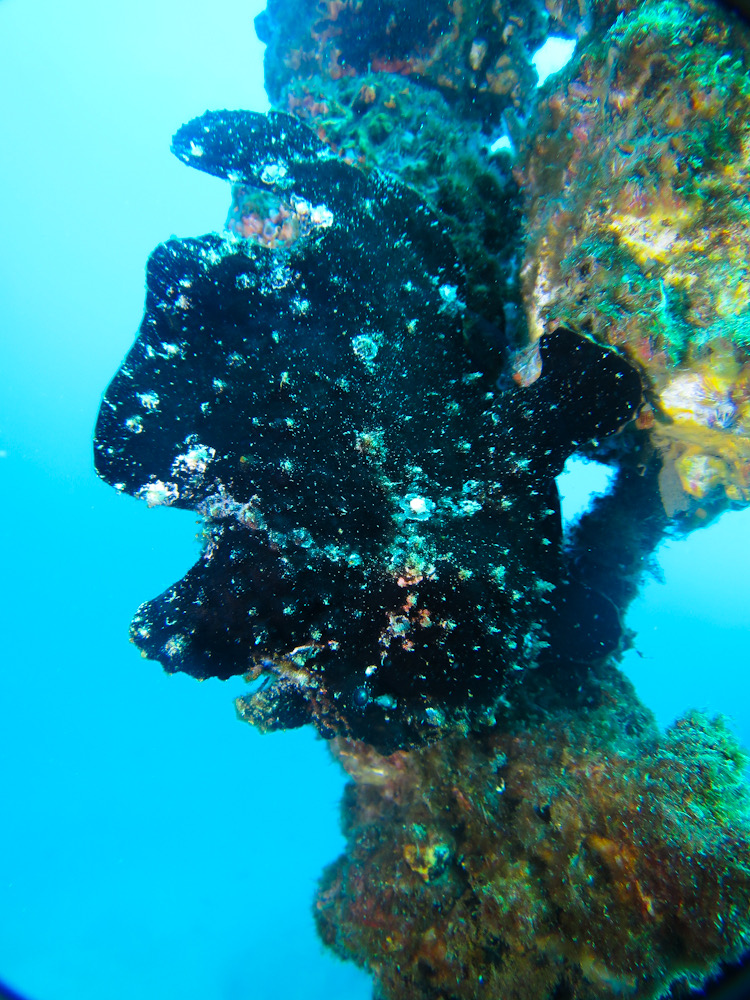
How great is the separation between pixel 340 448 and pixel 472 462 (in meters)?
0.91

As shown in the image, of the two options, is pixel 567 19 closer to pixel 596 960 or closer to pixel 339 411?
pixel 339 411

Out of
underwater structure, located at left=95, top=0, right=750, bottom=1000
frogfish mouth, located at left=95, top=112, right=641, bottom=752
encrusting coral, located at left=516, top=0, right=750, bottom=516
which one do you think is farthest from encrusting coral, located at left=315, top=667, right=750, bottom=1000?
encrusting coral, located at left=516, top=0, right=750, bottom=516

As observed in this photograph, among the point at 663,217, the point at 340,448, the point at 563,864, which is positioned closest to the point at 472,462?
the point at 340,448

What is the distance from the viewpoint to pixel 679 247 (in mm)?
2055

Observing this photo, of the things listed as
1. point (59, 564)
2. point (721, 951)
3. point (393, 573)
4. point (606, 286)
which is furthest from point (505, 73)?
point (59, 564)

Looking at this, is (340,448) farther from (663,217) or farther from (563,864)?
(563,864)

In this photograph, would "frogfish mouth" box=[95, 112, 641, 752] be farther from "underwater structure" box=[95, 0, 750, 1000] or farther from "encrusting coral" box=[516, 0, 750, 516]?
"encrusting coral" box=[516, 0, 750, 516]

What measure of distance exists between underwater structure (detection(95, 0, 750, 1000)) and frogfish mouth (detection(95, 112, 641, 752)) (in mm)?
19

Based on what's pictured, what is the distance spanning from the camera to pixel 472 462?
9.13ft

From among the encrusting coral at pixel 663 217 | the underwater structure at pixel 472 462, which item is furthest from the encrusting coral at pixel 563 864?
the encrusting coral at pixel 663 217

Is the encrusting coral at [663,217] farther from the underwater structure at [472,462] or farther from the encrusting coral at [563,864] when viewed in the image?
the encrusting coral at [563,864]

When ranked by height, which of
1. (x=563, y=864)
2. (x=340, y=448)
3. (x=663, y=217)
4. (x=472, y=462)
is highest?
(x=663, y=217)

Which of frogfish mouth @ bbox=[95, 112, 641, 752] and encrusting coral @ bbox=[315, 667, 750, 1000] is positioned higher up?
frogfish mouth @ bbox=[95, 112, 641, 752]

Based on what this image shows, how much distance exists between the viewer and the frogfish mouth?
2670 millimetres
